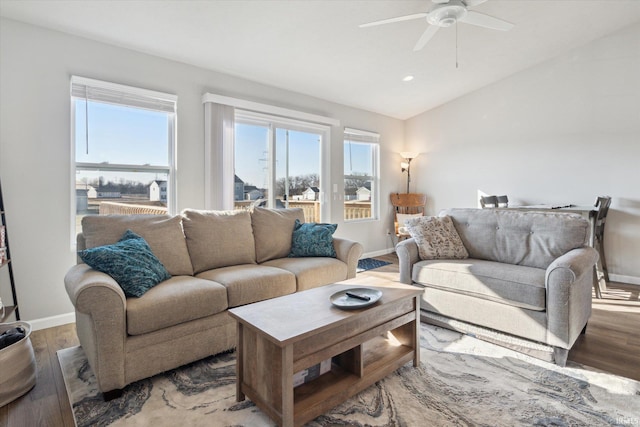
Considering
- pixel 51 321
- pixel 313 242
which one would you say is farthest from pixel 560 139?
pixel 51 321

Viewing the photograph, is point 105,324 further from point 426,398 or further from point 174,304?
point 426,398

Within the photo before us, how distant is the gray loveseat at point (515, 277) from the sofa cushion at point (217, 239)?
1374mm

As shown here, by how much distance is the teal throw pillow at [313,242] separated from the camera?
319 cm

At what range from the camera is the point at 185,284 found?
7.37 feet

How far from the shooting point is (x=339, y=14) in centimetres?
311

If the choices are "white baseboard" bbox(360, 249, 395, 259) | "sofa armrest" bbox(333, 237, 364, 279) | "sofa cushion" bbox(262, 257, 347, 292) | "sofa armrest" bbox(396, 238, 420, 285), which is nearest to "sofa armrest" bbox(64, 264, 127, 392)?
"sofa cushion" bbox(262, 257, 347, 292)

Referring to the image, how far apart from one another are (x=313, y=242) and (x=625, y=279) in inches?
156

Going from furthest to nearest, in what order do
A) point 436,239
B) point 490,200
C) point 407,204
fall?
1. point 407,204
2. point 490,200
3. point 436,239

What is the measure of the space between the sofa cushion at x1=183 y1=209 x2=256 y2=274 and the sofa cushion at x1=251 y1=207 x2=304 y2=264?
0.08 metres

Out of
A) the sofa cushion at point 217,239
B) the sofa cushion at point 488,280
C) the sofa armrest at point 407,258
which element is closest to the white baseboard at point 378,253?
the sofa armrest at point 407,258

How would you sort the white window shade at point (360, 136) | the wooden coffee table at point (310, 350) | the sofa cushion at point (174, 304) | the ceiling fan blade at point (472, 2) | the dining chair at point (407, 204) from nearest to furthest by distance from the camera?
the wooden coffee table at point (310, 350), the sofa cushion at point (174, 304), the ceiling fan blade at point (472, 2), the white window shade at point (360, 136), the dining chair at point (407, 204)

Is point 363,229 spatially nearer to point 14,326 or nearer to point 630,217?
point 630,217

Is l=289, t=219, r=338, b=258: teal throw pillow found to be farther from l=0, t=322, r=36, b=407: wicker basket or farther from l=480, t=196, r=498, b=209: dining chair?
l=480, t=196, r=498, b=209: dining chair

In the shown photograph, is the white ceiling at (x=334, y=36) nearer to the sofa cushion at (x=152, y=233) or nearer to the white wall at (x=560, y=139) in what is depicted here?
the white wall at (x=560, y=139)
